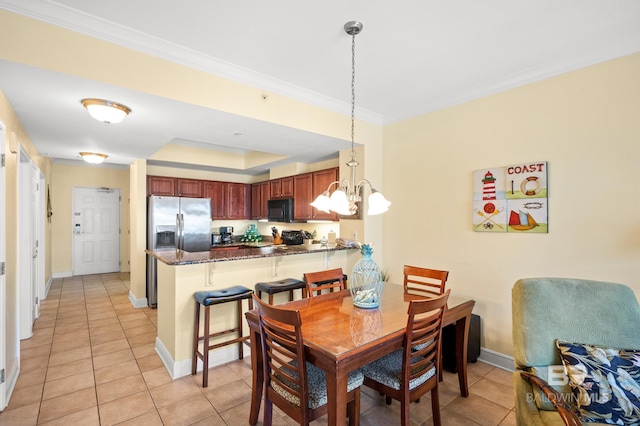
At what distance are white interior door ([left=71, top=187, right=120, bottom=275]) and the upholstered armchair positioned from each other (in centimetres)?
805

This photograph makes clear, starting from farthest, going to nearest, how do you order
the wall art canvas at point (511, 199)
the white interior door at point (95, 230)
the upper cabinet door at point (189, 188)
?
1. the white interior door at point (95, 230)
2. the upper cabinet door at point (189, 188)
3. the wall art canvas at point (511, 199)

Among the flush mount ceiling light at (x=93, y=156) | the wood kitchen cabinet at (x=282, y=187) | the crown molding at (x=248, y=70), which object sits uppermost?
the crown molding at (x=248, y=70)

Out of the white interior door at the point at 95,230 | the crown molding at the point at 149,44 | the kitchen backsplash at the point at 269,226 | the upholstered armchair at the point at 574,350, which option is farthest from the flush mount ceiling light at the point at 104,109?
the white interior door at the point at 95,230

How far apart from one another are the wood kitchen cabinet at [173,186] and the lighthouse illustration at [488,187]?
5.08 meters

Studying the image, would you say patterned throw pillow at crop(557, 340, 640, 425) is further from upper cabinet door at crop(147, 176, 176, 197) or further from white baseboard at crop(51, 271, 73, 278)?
white baseboard at crop(51, 271, 73, 278)

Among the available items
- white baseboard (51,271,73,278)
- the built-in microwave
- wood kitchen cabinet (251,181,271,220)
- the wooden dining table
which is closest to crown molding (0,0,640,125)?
the wooden dining table

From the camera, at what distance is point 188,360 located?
111 inches

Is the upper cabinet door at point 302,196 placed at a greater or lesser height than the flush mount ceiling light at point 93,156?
lesser

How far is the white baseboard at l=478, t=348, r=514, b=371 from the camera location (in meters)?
2.87

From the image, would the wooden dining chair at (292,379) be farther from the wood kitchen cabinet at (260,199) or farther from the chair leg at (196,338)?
the wood kitchen cabinet at (260,199)

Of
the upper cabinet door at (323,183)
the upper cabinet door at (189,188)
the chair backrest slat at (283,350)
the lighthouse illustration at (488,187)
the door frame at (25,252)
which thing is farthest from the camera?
the upper cabinet door at (189,188)

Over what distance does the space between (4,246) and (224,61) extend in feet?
7.30

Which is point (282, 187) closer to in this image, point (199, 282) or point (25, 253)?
point (199, 282)

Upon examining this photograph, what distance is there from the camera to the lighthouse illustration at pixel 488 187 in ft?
9.83
